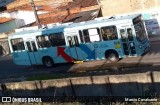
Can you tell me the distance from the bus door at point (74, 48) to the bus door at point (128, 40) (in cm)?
382

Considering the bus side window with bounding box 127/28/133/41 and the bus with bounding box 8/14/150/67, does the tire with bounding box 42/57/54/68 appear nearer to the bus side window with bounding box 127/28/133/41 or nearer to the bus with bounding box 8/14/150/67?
the bus with bounding box 8/14/150/67

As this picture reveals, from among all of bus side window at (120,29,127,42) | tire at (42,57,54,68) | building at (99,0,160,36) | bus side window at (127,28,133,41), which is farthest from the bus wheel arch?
building at (99,0,160,36)

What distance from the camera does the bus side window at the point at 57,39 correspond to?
1168 inches

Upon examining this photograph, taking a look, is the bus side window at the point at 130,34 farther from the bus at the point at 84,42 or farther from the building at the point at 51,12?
the building at the point at 51,12

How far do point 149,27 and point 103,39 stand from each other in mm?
8017

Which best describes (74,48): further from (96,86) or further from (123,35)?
(96,86)

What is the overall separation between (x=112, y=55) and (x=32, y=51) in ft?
24.4

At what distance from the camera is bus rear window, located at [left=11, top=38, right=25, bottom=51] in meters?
32.2

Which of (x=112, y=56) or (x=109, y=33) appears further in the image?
(x=112, y=56)

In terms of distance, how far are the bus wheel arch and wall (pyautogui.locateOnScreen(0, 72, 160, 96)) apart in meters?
7.80

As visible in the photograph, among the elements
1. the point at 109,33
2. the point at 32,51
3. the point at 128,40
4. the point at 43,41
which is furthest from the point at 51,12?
the point at 128,40

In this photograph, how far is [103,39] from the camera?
Result: 27.6 meters

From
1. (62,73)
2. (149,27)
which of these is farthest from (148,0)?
(62,73)

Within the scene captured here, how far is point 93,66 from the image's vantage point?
93.2ft
